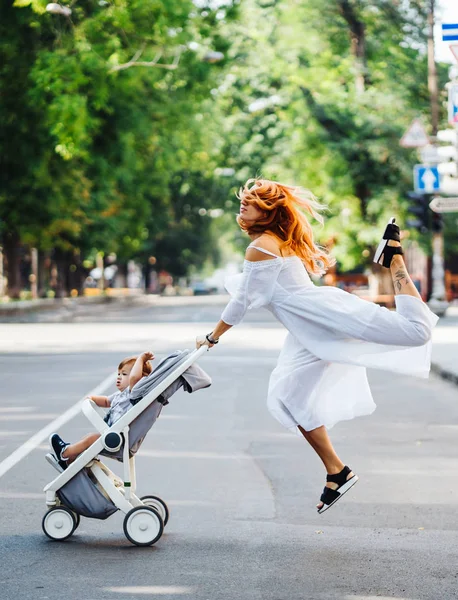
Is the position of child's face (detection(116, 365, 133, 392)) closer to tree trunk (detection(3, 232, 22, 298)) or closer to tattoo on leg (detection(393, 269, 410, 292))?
tattoo on leg (detection(393, 269, 410, 292))

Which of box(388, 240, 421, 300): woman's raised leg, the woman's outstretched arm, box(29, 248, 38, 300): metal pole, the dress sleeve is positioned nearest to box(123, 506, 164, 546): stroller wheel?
the woman's outstretched arm

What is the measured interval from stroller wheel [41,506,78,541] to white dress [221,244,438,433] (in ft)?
4.05

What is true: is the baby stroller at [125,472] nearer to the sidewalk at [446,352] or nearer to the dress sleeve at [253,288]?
the dress sleeve at [253,288]

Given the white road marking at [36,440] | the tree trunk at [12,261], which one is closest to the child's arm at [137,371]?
the white road marking at [36,440]

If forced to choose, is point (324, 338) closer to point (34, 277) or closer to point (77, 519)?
point (77, 519)

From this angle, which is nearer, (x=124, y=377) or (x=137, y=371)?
(x=137, y=371)

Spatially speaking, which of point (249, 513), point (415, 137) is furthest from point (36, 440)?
point (415, 137)

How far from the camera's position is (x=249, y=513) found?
7.17m

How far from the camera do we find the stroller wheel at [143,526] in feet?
20.2

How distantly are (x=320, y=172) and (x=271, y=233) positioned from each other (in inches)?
1423

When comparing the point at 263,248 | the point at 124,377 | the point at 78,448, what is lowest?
the point at 78,448

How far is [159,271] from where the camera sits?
9762 cm

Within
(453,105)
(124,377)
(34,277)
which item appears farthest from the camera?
(34,277)

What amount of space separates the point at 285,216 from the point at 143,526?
1783 mm
